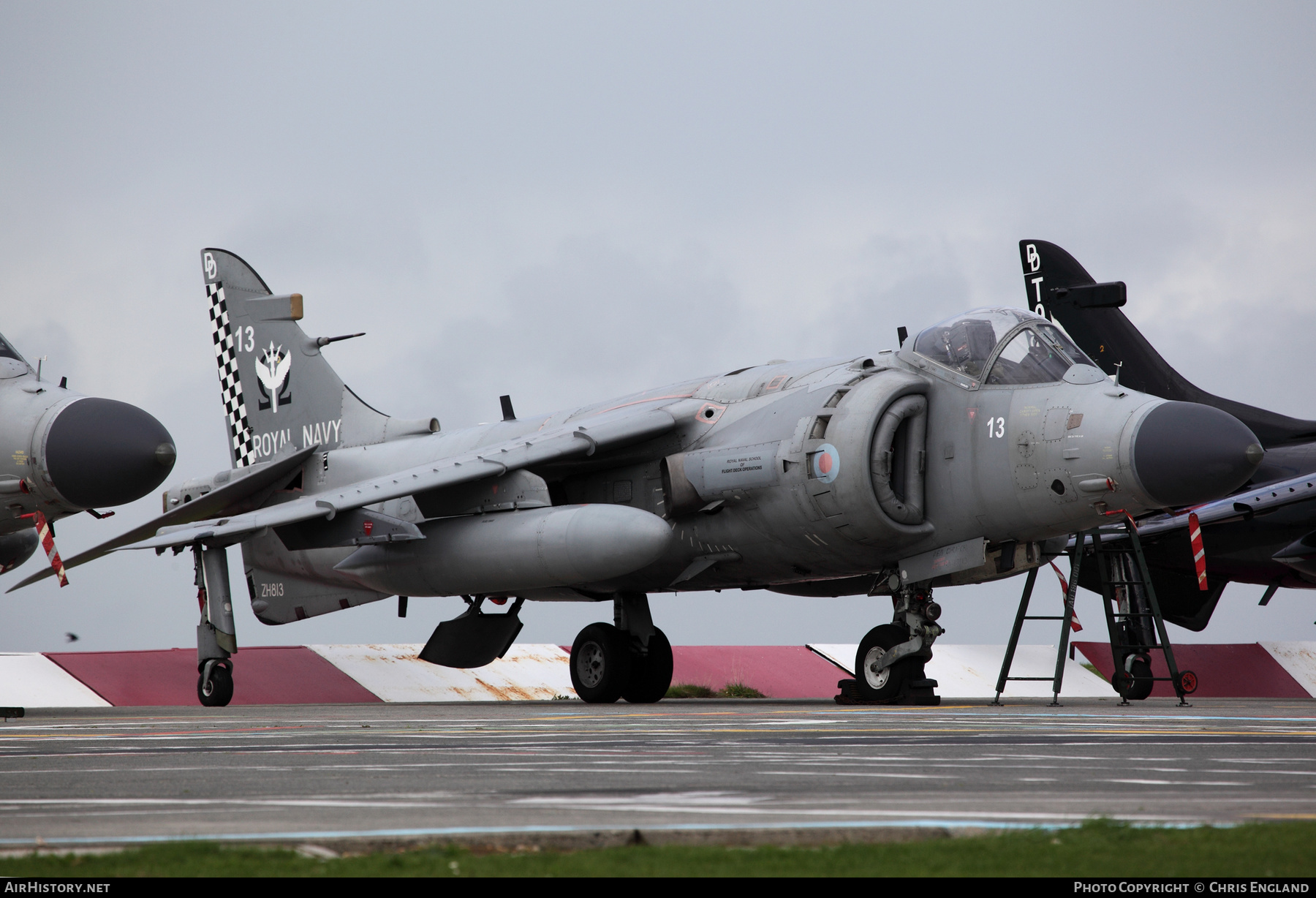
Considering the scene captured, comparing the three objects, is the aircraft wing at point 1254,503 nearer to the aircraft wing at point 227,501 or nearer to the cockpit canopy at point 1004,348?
the cockpit canopy at point 1004,348

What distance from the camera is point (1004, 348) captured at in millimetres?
12430

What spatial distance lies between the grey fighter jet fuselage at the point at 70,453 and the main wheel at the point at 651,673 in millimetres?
4977

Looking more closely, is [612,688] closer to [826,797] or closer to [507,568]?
[507,568]

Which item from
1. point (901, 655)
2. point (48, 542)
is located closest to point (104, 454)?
point (48, 542)

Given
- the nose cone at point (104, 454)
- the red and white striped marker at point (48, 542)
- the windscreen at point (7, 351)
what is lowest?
the red and white striped marker at point (48, 542)

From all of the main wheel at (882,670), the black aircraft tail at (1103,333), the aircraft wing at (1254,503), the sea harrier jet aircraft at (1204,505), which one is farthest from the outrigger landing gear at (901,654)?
the black aircraft tail at (1103,333)

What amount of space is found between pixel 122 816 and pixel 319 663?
44.4 feet

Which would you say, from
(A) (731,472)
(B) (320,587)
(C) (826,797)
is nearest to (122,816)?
(C) (826,797)

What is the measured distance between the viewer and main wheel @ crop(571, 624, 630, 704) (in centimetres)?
1443

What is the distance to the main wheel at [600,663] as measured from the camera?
47.3 feet

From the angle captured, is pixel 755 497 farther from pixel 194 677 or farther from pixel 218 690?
pixel 194 677

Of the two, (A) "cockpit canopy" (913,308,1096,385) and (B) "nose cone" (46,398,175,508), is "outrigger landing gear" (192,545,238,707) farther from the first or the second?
(A) "cockpit canopy" (913,308,1096,385)

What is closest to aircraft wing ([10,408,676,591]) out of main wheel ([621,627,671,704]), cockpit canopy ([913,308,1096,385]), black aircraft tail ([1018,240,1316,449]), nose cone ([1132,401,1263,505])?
main wheel ([621,627,671,704])

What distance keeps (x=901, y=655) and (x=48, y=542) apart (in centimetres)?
742
